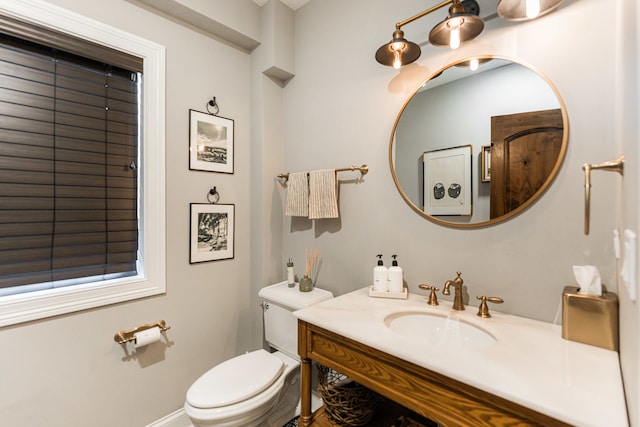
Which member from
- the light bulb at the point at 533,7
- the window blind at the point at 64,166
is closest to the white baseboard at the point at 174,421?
the window blind at the point at 64,166

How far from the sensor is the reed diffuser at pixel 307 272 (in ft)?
5.81

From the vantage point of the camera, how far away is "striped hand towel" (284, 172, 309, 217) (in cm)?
184

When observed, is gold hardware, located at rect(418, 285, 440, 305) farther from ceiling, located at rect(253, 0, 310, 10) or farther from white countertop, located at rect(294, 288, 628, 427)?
ceiling, located at rect(253, 0, 310, 10)

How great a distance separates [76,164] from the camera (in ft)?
4.66

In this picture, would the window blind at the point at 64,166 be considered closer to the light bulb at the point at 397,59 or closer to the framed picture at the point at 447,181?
the light bulb at the point at 397,59

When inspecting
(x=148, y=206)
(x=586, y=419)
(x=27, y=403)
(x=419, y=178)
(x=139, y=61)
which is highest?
(x=139, y=61)

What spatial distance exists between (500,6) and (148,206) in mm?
1869

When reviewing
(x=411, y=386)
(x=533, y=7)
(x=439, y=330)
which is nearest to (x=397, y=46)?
(x=533, y=7)

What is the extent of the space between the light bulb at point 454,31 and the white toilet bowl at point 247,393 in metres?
1.72

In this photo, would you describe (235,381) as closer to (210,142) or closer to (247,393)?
(247,393)

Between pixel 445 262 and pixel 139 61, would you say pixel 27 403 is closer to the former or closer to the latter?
pixel 139 61

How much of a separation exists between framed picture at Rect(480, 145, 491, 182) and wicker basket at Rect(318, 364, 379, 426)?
1.09 meters

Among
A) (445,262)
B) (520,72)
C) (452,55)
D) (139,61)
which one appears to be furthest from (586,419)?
(139,61)

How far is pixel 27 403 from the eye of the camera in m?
1.28
